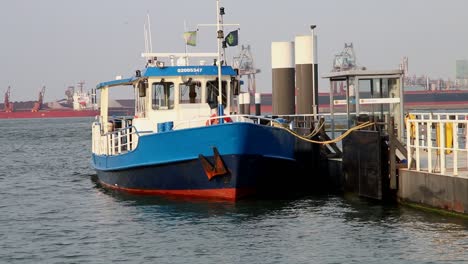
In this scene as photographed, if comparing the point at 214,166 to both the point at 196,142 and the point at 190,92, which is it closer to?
the point at 196,142

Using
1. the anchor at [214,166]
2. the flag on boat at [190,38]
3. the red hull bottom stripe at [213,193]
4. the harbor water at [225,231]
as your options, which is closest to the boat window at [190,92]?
the flag on boat at [190,38]

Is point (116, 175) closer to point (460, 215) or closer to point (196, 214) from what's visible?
point (196, 214)

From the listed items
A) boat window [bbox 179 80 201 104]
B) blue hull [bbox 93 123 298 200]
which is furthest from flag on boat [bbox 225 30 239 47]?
blue hull [bbox 93 123 298 200]

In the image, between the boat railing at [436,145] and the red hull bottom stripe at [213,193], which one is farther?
the red hull bottom stripe at [213,193]

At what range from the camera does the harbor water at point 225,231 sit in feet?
46.9

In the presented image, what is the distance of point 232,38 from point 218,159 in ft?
11.8

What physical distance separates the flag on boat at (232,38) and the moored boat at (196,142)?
34cm

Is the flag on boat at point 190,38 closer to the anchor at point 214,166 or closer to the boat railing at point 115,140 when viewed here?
the boat railing at point 115,140

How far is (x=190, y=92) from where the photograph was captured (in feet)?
73.3

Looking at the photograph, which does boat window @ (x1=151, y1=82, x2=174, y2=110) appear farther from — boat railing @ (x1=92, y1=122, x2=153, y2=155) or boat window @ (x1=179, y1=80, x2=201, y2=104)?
boat railing @ (x1=92, y1=122, x2=153, y2=155)

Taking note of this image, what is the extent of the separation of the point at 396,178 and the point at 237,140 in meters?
3.67

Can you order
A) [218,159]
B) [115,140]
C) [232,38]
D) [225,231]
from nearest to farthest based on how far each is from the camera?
1. [225,231]
2. [218,159]
3. [232,38]
4. [115,140]

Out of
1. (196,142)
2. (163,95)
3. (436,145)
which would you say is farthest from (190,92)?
(436,145)

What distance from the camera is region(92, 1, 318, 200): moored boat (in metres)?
19.3
